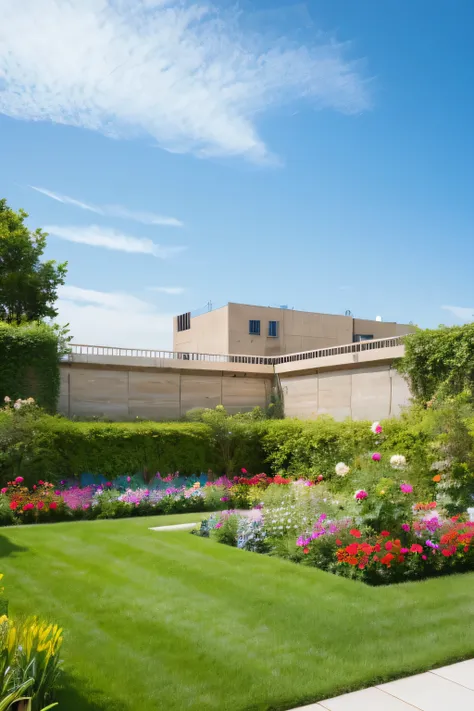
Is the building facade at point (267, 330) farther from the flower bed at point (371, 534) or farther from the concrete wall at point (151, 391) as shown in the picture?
the flower bed at point (371, 534)

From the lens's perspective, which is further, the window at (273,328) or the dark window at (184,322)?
the dark window at (184,322)

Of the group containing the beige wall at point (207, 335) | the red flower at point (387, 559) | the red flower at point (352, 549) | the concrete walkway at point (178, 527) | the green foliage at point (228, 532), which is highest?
the beige wall at point (207, 335)

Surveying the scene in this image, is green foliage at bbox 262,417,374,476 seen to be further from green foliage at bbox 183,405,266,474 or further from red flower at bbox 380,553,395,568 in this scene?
red flower at bbox 380,553,395,568

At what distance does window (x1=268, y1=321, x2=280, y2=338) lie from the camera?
109 feet

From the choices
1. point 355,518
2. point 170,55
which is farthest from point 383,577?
point 170,55

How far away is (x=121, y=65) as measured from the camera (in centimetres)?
966

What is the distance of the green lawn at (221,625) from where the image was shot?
4000mm

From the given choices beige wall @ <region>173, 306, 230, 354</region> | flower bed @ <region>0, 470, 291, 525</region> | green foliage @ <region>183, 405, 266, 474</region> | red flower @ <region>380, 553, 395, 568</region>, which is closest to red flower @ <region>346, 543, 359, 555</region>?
red flower @ <region>380, 553, 395, 568</region>

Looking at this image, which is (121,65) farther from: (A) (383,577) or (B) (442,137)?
(A) (383,577)

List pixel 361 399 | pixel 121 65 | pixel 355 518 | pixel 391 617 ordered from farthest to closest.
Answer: pixel 361 399
pixel 121 65
pixel 355 518
pixel 391 617

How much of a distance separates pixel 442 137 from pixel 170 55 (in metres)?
5.67

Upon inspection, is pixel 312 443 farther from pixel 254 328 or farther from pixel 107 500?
pixel 254 328

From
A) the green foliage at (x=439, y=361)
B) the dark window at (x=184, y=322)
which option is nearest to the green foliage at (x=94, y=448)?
the green foliage at (x=439, y=361)

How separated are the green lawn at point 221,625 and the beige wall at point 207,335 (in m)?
24.1
